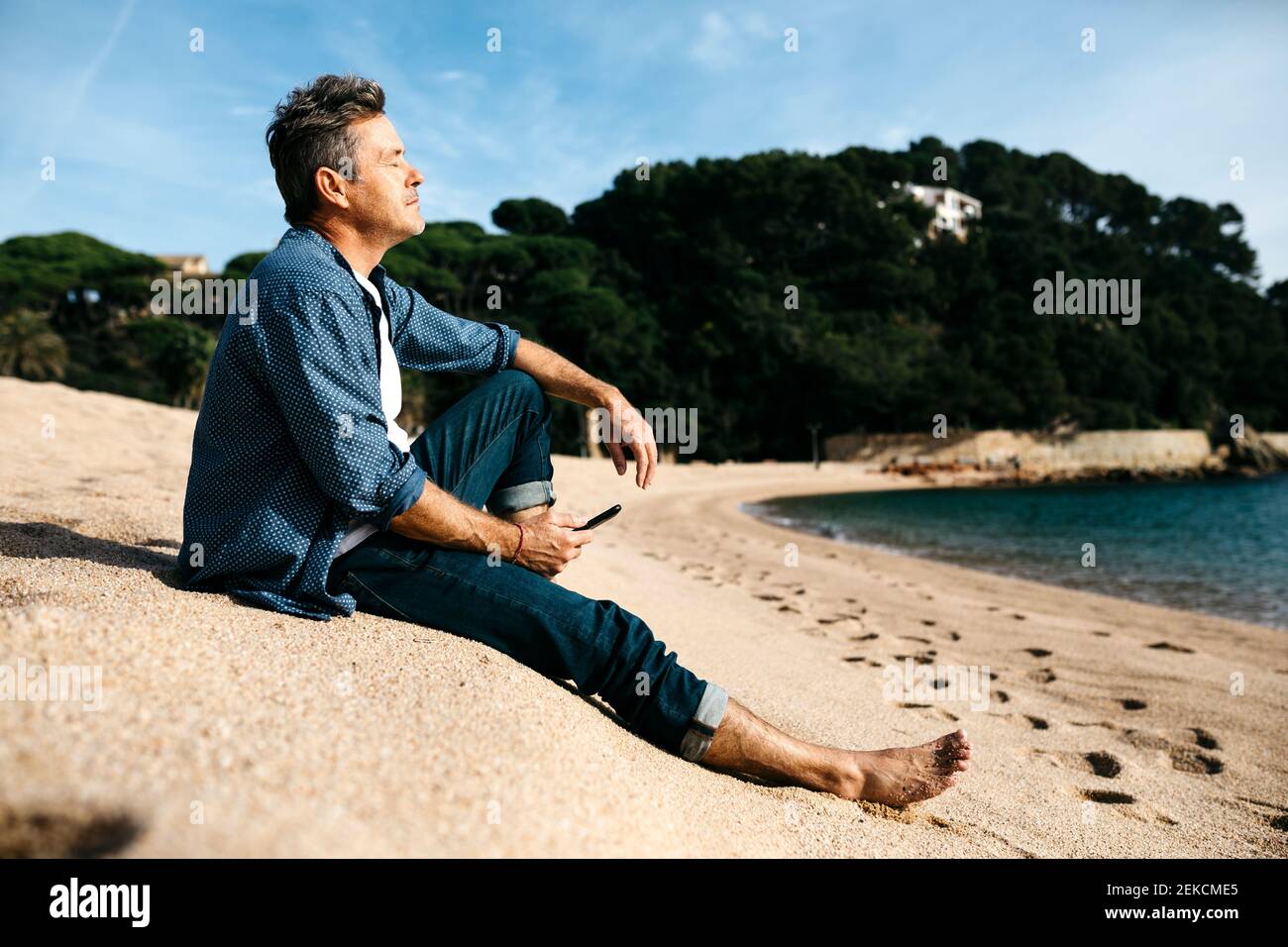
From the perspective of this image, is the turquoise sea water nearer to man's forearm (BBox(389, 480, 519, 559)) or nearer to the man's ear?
man's forearm (BBox(389, 480, 519, 559))

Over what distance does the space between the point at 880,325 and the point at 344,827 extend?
50.2 meters

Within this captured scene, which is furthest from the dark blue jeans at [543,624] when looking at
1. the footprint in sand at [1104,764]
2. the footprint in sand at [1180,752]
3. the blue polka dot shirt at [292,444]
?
the footprint in sand at [1180,752]

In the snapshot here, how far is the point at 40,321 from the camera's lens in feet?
107

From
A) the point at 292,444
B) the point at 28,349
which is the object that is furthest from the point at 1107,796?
the point at 28,349

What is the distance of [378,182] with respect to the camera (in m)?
2.01

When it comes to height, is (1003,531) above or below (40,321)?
below

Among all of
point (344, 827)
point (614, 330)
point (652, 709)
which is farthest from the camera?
point (614, 330)

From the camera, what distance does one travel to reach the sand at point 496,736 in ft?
3.69

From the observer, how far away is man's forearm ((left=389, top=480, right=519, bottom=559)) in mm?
1778

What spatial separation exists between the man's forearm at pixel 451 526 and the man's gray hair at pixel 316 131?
88 cm
